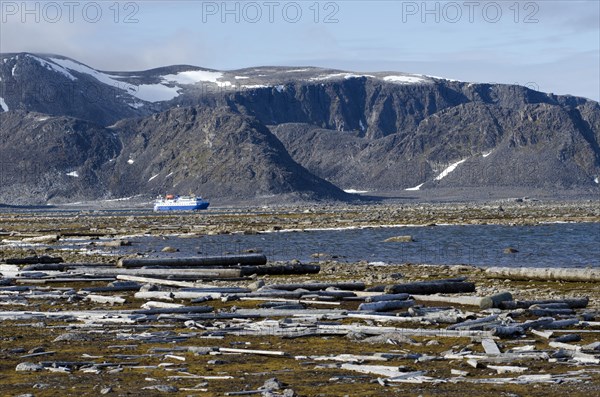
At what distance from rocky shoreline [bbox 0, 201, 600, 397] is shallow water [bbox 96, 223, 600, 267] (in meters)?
16.4

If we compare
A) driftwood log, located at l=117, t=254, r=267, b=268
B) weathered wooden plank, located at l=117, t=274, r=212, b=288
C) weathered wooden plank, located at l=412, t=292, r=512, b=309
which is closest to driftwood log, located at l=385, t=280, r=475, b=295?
weathered wooden plank, located at l=412, t=292, r=512, b=309

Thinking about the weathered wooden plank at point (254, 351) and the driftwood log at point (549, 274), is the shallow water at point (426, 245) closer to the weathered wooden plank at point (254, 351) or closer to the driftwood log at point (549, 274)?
the driftwood log at point (549, 274)

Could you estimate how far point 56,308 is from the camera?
93.5 ft

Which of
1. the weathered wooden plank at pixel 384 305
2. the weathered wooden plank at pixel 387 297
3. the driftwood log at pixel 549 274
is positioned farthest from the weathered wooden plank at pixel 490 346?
the driftwood log at pixel 549 274

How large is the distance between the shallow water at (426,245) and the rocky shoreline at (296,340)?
16399 millimetres

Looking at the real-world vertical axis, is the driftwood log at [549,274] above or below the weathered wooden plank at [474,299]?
below

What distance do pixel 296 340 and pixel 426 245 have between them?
141 ft

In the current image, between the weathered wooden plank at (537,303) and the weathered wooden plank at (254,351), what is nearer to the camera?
the weathered wooden plank at (254,351)

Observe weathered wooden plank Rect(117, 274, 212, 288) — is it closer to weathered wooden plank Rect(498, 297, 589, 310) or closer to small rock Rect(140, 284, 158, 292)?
small rock Rect(140, 284, 158, 292)

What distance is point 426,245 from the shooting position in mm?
64062

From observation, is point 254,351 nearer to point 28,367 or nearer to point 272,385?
point 272,385

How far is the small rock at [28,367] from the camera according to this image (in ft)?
61.1

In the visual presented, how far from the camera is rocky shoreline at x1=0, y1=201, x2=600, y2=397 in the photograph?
17.0 m

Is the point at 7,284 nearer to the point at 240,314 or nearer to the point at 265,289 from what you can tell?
the point at 265,289
